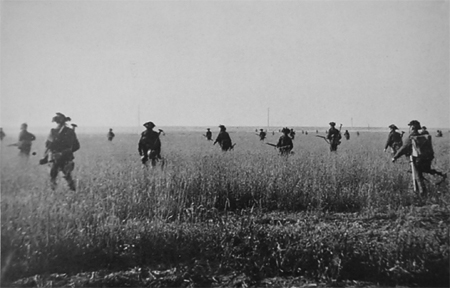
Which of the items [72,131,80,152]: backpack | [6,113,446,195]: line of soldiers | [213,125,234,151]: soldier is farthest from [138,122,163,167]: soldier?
[213,125,234,151]: soldier

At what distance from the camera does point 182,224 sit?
4.93 meters

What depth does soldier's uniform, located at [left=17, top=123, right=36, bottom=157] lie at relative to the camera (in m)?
4.89

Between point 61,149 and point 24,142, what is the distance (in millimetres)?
585

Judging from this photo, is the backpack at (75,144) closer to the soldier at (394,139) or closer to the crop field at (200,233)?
the crop field at (200,233)

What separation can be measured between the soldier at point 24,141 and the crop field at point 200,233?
0.13 metres

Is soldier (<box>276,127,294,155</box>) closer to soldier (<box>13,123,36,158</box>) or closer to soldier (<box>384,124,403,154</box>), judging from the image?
soldier (<box>384,124,403,154</box>)

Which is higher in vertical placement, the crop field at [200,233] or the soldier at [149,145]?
the soldier at [149,145]

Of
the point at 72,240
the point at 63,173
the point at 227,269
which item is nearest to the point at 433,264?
the point at 227,269

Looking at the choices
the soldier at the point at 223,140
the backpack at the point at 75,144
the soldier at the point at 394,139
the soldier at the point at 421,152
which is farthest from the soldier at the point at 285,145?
the backpack at the point at 75,144

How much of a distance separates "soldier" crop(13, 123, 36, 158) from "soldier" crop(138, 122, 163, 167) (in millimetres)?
3141

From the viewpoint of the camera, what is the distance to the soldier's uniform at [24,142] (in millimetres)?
4891

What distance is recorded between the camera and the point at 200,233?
4594mm

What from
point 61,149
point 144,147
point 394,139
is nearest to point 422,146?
point 394,139

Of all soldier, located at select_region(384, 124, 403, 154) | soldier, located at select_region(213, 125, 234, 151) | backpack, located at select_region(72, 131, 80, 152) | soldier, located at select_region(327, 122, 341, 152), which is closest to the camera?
backpack, located at select_region(72, 131, 80, 152)
